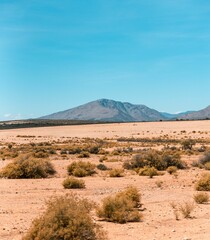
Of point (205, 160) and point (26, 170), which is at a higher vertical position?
point (26, 170)

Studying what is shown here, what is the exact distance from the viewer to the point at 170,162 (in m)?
31.1

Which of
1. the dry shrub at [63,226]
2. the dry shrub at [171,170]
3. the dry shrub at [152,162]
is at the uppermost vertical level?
the dry shrub at [63,226]

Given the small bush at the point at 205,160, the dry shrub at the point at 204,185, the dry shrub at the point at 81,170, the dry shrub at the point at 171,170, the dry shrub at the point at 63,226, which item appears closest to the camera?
the dry shrub at the point at 63,226

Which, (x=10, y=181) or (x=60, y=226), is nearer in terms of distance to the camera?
(x=60, y=226)

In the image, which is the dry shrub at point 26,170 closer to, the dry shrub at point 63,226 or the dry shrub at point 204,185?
the dry shrub at point 204,185

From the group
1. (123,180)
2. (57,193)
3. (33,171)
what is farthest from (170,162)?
(57,193)

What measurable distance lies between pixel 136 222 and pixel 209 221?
7.61ft

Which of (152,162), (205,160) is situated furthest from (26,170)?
(205,160)

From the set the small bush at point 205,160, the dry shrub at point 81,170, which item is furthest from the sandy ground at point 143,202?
the small bush at point 205,160

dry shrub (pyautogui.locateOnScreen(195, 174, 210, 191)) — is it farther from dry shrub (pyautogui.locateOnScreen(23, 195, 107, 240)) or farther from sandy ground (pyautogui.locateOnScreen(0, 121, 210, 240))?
dry shrub (pyautogui.locateOnScreen(23, 195, 107, 240))

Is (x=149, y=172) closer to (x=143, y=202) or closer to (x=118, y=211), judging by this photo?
(x=143, y=202)

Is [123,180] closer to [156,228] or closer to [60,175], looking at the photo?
[60,175]

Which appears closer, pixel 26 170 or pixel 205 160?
pixel 26 170

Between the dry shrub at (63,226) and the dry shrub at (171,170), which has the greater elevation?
the dry shrub at (63,226)
